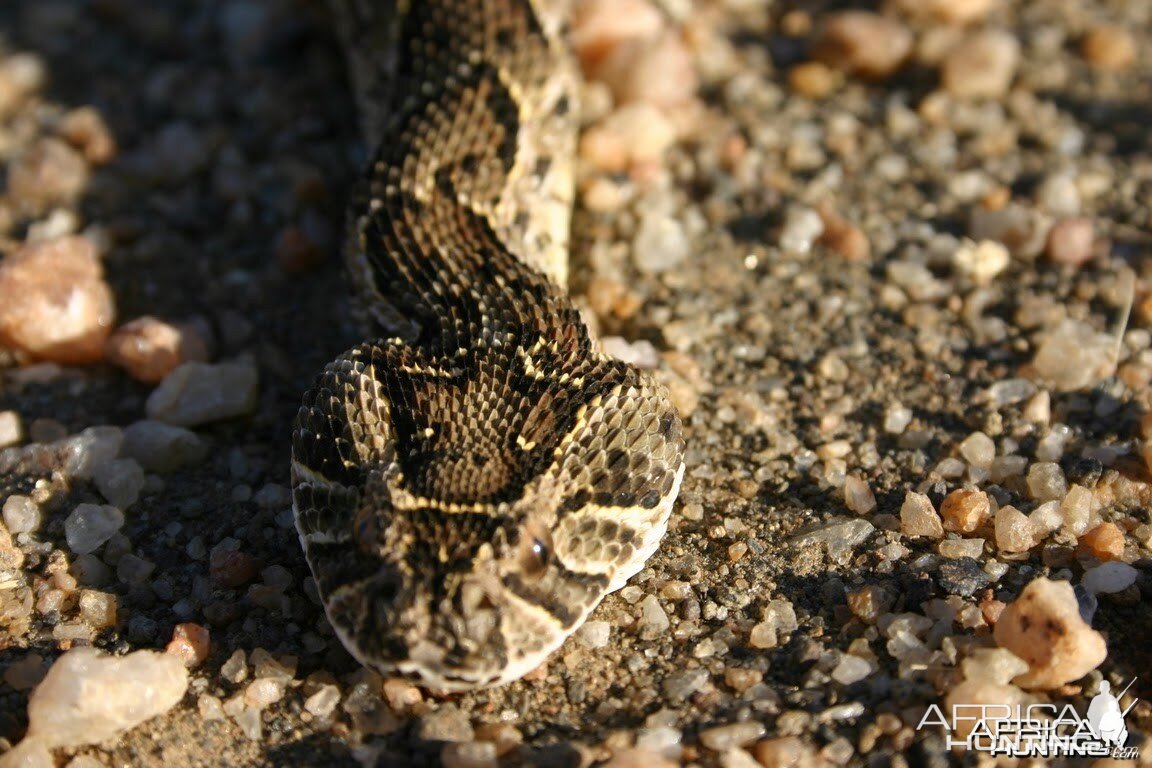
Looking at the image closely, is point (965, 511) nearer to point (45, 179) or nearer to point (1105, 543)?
point (1105, 543)

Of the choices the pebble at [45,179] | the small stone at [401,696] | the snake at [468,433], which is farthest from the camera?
the pebble at [45,179]

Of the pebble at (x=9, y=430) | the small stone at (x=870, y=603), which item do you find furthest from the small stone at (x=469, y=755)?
the pebble at (x=9, y=430)

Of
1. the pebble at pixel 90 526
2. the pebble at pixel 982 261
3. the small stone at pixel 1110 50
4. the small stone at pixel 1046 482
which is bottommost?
the small stone at pixel 1046 482

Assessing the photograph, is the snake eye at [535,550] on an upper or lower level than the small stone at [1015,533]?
upper

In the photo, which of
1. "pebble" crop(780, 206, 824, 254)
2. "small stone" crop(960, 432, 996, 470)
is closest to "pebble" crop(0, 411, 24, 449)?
"pebble" crop(780, 206, 824, 254)

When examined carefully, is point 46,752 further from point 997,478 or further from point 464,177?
point 997,478

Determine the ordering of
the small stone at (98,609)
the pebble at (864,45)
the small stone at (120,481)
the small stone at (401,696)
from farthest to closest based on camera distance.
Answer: the pebble at (864,45) → the small stone at (120,481) → the small stone at (98,609) → the small stone at (401,696)

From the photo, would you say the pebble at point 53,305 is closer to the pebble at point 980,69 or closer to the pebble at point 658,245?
the pebble at point 658,245
